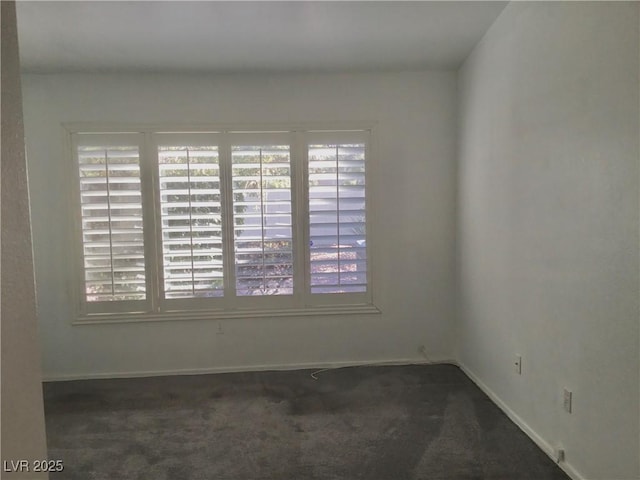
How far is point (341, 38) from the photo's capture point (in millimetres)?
2730

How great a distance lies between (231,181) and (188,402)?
1617 mm

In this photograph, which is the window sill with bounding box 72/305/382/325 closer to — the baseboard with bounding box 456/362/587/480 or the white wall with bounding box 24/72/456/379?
the white wall with bounding box 24/72/456/379

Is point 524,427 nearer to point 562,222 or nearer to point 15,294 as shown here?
point 562,222

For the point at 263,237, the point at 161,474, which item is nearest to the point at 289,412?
the point at 161,474

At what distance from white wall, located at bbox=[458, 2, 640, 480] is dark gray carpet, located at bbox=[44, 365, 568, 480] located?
319 millimetres

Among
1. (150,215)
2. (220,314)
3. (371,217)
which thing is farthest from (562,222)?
(150,215)

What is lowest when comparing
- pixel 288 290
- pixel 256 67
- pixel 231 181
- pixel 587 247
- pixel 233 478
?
pixel 233 478

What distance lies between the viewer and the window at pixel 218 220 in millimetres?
3061

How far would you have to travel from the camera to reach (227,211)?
10.2 ft

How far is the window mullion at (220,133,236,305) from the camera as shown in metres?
3.10

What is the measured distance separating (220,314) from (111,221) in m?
1.09

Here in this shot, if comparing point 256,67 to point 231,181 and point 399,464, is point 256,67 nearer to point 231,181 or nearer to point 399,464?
point 231,181

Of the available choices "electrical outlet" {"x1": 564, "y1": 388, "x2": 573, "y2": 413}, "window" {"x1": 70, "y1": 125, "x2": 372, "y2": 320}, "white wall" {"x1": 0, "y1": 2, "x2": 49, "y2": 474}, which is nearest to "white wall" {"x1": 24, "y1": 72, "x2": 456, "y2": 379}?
"window" {"x1": 70, "y1": 125, "x2": 372, "y2": 320}

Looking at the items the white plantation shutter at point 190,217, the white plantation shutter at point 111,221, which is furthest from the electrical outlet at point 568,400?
the white plantation shutter at point 111,221
